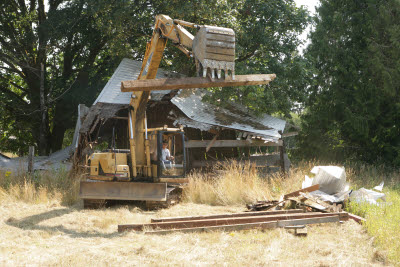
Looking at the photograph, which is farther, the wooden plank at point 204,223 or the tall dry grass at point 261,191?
the tall dry grass at point 261,191

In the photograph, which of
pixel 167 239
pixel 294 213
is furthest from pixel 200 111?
pixel 167 239

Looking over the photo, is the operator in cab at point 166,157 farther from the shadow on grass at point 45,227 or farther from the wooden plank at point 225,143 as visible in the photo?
the wooden plank at point 225,143

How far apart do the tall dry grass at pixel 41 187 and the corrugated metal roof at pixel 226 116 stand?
4.90 metres

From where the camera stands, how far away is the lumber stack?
353 inches

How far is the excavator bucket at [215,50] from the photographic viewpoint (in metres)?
8.73

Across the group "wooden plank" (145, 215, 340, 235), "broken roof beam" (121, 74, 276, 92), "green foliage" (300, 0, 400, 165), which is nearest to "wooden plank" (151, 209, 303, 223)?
"wooden plank" (145, 215, 340, 235)

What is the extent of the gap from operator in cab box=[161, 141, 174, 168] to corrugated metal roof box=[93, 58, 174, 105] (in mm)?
4932

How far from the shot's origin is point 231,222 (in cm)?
928

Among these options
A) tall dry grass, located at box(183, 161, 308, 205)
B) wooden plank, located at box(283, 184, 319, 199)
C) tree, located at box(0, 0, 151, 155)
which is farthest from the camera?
tree, located at box(0, 0, 151, 155)

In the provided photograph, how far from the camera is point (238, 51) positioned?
58.1 ft

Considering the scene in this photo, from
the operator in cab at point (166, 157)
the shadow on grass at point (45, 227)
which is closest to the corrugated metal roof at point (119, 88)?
the operator in cab at point (166, 157)

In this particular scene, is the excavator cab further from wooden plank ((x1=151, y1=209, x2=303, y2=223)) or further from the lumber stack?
the lumber stack

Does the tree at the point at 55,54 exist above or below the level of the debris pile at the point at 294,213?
above

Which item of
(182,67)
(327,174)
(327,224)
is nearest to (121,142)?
(182,67)
